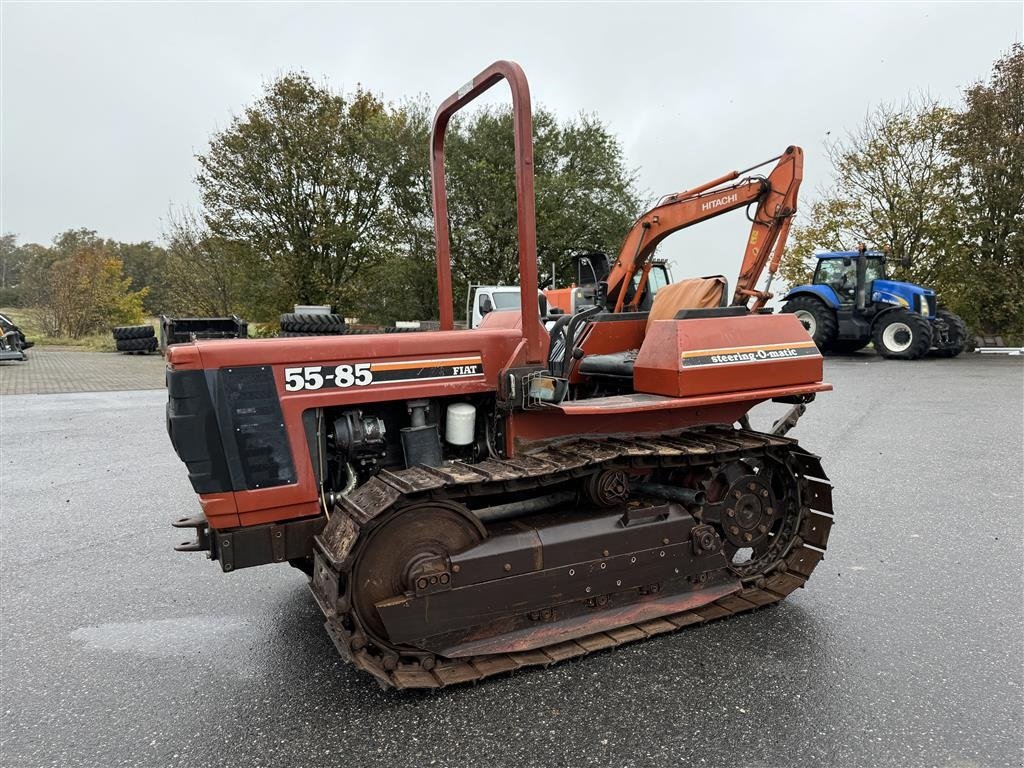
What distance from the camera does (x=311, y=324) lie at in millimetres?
9875

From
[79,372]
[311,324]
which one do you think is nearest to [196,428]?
[311,324]

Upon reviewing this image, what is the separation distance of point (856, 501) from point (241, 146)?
68.6ft

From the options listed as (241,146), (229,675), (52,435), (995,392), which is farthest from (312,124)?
(229,675)

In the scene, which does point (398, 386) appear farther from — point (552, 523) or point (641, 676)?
point (641, 676)

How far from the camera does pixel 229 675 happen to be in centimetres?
304

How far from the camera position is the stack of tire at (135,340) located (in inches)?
917

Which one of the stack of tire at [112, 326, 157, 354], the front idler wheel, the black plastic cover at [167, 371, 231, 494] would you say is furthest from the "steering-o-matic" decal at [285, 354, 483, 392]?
the stack of tire at [112, 326, 157, 354]

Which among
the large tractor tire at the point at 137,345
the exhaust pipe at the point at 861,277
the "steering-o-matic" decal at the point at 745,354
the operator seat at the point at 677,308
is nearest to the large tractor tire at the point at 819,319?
the exhaust pipe at the point at 861,277

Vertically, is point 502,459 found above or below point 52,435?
above

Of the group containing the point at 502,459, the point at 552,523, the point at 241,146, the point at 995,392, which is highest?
the point at 241,146

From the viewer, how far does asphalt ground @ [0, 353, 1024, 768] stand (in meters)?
2.50

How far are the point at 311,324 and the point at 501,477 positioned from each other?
773cm

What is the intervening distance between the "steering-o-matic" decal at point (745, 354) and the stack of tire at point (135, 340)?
24145 mm

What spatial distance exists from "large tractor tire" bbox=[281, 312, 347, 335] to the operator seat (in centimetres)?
598
